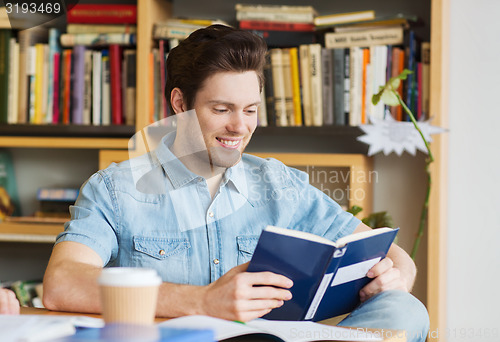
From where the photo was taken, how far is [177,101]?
153 centimetres

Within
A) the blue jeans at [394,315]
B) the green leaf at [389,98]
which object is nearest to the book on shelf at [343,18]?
the green leaf at [389,98]

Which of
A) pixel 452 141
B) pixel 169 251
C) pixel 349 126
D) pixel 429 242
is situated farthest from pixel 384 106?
pixel 169 251

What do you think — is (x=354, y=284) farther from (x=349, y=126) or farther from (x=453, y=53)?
(x=453, y=53)

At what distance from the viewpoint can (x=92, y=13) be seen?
2264 millimetres

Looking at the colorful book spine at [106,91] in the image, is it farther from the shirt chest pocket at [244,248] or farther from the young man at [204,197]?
the shirt chest pocket at [244,248]

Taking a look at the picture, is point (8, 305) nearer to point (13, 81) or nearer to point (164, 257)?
point (164, 257)

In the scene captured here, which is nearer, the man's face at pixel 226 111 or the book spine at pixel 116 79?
the man's face at pixel 226 111

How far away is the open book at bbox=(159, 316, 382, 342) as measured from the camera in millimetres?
744

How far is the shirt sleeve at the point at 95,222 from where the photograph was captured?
3.95 ft

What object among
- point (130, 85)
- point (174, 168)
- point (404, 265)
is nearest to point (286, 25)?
point (130, 85)

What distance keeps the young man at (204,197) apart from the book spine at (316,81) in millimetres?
583

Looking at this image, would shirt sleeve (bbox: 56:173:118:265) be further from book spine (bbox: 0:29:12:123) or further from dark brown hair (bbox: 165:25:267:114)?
book spine (bbox: 0:29:12:123)

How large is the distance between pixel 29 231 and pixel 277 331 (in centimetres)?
169

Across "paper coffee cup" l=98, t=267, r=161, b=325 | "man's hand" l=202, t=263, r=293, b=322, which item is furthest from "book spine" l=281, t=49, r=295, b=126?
"paper coffee cup" l=98, t=267, r=161, b=325
